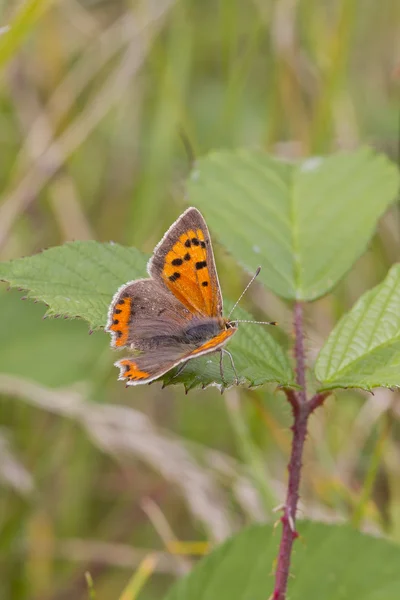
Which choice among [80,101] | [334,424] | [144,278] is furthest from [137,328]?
[80,101]

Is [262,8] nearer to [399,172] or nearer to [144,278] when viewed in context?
[399,172]

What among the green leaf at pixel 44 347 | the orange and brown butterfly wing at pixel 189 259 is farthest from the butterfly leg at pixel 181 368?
the green leaf at pixel 44 347

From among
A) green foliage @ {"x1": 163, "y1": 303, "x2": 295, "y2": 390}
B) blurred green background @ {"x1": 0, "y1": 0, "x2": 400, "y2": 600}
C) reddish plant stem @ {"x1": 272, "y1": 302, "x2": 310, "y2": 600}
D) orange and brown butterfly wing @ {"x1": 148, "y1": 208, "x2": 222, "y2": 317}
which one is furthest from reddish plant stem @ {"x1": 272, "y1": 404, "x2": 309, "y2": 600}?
blurred green background @ {"x1": 0, "y1": 0, "x2": 400, "y2": 600}

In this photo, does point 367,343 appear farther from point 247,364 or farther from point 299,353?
point 247,364

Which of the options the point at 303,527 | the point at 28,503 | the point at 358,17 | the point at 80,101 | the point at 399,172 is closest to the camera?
the point at 303,527

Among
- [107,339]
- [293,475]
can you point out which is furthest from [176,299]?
[107,339]

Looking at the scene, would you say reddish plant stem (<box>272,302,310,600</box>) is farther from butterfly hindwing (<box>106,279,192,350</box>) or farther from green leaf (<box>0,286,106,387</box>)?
green leaf (<box>0,286,106,387</box>)
